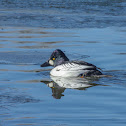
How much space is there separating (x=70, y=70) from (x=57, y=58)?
0.77 metres

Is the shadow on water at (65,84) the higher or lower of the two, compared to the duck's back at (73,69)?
lower

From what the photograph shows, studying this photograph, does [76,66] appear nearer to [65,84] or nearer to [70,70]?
[70,70]

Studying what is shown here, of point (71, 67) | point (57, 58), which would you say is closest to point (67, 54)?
point (57, 58)

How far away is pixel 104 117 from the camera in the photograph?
5984 mm

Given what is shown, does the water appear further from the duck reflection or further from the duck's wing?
the duck's wing

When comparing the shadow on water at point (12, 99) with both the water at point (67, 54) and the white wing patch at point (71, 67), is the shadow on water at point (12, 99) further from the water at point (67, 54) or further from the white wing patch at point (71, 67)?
the white wing patch at point (71, 67)

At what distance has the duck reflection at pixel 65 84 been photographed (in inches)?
312

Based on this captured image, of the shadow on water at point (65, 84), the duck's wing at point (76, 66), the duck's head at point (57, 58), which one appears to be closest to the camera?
the shadow on water at point (65, 84)

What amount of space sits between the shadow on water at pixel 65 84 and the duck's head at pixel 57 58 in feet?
2.49

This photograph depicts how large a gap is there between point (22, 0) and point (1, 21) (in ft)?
23.7

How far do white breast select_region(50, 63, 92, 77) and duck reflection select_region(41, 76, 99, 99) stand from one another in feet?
0.53

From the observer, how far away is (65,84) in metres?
8.55

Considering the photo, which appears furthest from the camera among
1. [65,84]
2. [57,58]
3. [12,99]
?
[57,58]

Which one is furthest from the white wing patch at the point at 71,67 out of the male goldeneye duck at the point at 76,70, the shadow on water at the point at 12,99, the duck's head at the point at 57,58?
the shadow on water at the point at 12,99
